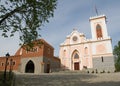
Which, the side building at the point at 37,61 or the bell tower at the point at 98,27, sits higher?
the bell tower at the point at 98,27

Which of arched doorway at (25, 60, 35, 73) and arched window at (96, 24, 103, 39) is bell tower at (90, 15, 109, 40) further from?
arched doorway at (25, 60, 35, 73)

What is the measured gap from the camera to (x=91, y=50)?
1538 inches

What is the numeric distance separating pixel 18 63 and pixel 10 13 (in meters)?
27.3

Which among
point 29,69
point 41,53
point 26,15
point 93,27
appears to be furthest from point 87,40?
point 26,15

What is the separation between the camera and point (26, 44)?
14109 millimetres

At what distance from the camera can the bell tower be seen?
39812mm

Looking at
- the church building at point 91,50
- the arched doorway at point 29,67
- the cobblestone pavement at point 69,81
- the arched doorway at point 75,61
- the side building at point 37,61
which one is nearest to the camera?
the cobblestone pavement at point 69,81

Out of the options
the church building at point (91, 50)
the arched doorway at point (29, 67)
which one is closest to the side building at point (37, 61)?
the arched doorway at point (29, 67)

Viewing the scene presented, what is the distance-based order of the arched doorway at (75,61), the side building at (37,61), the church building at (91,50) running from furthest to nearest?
the arched doorway at (75,61) < the church building at (91,50) < the side building at (37,61)

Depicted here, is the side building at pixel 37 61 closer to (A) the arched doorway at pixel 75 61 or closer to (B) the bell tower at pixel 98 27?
(A) the arched doorway at pixel 75 61

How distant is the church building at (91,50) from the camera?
36809 millimetres

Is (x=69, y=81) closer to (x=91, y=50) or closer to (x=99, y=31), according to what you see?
(x=91, y=50)

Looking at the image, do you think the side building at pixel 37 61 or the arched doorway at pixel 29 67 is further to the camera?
the arched doorway at pixel 29 67

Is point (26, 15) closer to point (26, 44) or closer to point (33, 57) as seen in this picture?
point (26, 44)
